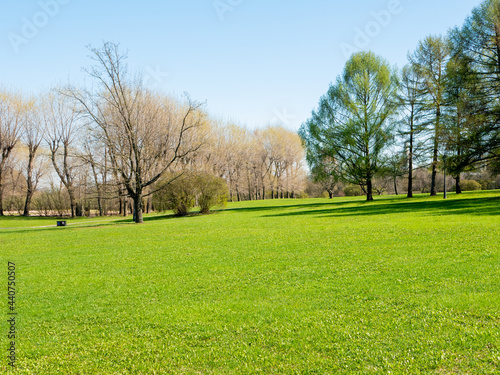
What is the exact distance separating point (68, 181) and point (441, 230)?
44.6m

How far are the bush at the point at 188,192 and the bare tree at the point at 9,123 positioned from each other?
25.7 meters

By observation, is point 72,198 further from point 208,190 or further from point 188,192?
point 208,190

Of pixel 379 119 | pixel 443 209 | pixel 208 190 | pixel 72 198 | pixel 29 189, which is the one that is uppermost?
pixel 379 119

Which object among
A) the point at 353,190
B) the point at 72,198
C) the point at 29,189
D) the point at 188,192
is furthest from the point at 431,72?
the point at 29,189

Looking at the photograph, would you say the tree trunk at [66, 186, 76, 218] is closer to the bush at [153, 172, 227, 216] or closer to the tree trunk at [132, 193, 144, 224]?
the bush at [153, 172, 227, 216]

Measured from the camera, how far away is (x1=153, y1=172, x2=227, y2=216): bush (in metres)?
30.5

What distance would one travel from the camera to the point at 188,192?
31.1m

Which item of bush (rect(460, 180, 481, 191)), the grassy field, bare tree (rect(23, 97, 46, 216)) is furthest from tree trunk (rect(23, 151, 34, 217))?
bush (rect(460, 180, 481, 191))

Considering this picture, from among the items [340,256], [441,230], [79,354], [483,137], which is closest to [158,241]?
[340,256]

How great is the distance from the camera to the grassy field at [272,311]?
13.5 feet

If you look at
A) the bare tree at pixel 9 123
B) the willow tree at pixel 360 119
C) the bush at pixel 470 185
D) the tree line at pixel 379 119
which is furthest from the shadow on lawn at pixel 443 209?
the bare tree at pixel 9 123

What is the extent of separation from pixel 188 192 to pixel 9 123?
94.6ft

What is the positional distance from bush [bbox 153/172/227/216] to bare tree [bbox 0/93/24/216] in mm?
25732

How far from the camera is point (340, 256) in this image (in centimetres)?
919
